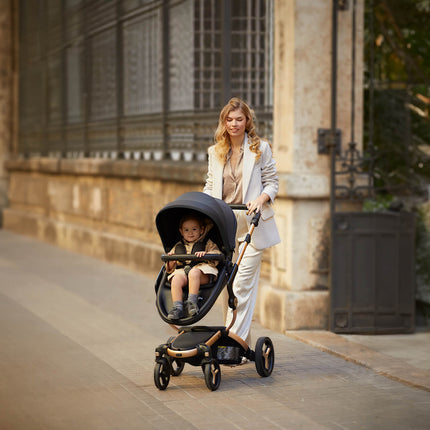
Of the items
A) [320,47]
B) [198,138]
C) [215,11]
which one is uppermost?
[215,11]

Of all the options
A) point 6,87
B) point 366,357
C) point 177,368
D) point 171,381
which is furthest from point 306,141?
point 6,87

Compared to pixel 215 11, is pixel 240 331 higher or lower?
lower

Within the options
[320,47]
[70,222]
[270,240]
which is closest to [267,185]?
[270,240]

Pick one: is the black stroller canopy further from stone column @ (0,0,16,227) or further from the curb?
stone column @ (0,0,16,227)

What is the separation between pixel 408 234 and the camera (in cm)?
851

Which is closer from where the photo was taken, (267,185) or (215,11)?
(267,185)

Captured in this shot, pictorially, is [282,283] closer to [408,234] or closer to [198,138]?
[408,234]

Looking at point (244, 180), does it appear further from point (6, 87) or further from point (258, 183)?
point (6, 87)

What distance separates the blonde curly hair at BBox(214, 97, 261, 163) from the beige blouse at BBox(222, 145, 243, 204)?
8cm

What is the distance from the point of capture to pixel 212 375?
633 cm

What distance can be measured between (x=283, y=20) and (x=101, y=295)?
13.0 feet

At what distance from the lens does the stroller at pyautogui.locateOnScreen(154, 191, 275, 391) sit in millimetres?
6281

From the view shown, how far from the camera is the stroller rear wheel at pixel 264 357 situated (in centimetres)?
665

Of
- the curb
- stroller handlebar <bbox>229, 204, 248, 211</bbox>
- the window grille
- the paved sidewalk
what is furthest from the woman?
the window grille
